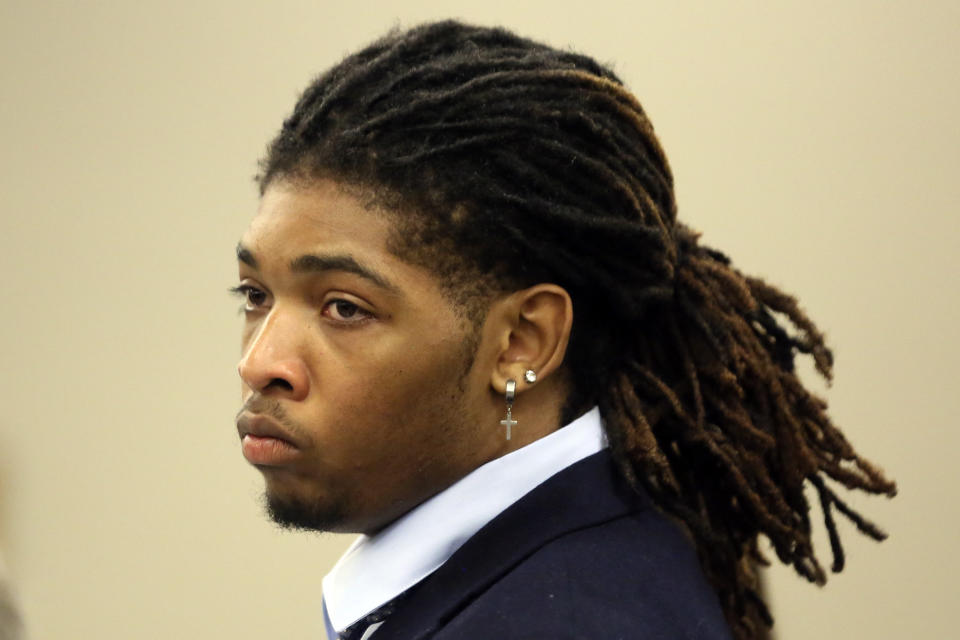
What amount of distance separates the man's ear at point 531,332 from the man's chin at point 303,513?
0.61ft

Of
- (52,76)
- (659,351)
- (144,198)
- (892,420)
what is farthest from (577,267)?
(52,76)

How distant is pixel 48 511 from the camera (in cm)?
227

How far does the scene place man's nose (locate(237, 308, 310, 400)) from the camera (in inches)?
41.2

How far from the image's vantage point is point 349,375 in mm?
1046

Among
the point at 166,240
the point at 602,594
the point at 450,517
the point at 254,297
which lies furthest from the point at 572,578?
the point at 166,240

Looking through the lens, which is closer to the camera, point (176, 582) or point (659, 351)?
point (659, 351)

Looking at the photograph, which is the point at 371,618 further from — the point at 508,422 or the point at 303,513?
the point at 508,422

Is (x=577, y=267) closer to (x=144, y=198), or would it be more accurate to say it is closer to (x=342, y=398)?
(x=342, y=398)

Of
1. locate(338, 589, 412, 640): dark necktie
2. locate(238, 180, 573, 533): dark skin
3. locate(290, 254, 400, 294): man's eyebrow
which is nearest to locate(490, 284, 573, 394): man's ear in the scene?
locate(238, 180, 573, 533): dark skin

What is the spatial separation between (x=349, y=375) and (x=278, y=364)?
6 centimetres

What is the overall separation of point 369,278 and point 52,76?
1.47 meters

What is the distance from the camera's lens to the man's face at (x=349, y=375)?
3.43ft

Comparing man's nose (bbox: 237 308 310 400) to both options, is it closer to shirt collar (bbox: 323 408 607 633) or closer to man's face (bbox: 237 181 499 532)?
man's face (bbox: 237 181 499 532)

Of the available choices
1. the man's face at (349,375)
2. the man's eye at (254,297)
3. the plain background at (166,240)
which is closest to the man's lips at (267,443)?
the man's face at (349,375)
